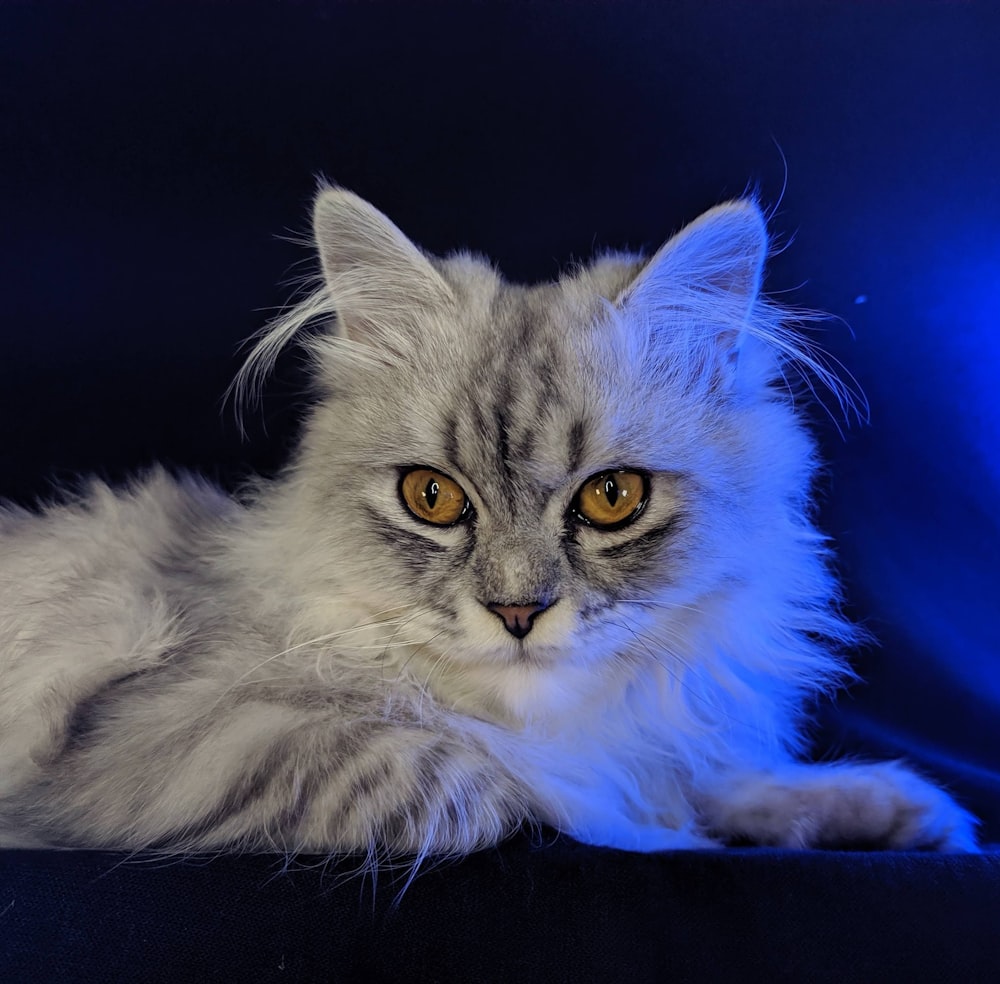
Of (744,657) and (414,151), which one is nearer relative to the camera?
(744,657)

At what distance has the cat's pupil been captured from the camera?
1.36m

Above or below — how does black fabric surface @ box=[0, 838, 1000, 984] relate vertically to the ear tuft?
below

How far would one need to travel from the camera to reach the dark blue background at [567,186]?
2.04 meters

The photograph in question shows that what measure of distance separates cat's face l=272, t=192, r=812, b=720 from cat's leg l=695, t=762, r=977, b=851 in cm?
32

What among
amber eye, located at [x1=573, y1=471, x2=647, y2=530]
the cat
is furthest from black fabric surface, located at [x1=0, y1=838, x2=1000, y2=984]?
amber eye, located at [x1=573, y1=471, x2=647, y2=530]

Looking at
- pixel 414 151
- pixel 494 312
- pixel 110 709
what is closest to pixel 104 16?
pixel 414 151

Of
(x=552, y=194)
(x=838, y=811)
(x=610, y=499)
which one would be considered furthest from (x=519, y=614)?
(x=552, y=194)

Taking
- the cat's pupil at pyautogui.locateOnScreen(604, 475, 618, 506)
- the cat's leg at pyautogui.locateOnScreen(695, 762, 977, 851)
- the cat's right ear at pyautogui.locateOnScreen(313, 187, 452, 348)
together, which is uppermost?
the cat's right ear at pyautogui.locateOnScreen(313, 187, 452, 348)

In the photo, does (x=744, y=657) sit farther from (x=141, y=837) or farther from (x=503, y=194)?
(x=503, y=194)

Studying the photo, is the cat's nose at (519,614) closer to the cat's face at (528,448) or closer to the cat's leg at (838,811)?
the cat's face at (528,448)

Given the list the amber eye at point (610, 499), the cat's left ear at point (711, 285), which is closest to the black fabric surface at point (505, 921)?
the amber eye at point (610, 499)

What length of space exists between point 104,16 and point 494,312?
1.19 m

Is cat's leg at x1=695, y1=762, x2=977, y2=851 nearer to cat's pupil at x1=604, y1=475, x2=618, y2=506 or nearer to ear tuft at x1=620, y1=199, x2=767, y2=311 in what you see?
cat's pupil at x1=604, y1=475, x2=618, y2=506

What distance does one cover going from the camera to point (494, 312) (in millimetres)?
1539
